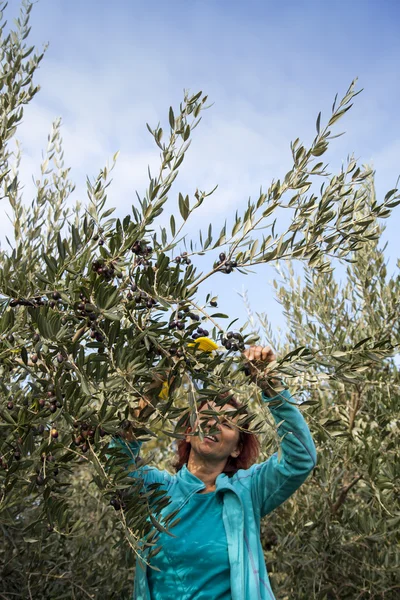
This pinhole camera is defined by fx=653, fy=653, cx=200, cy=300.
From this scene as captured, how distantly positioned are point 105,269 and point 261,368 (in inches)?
23.0

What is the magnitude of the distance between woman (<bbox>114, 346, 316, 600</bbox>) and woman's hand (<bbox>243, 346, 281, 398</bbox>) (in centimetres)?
19

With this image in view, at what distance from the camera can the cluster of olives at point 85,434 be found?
1914 mm

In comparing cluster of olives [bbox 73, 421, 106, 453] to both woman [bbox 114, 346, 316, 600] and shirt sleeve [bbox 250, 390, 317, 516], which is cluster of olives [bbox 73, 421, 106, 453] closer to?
woman [bbox 114, 346, 316, 600]

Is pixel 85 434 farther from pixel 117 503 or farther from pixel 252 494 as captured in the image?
pixel 252 494

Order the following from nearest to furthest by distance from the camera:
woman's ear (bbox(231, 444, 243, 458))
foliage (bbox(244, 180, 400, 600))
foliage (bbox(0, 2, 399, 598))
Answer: foliage (bbox(0, 2, 399, 598)), woman's ear (bbox(231, 444, 243, 458)), foliage (bbox(244, 180, 400, 600))

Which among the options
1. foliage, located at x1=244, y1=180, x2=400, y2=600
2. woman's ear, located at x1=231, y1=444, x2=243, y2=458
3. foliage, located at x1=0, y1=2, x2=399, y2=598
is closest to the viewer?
foliage, located at x1=0, y1=2, x2=399, y2=598

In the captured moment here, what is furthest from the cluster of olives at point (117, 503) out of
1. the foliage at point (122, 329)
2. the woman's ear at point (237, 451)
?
the woman's ear at point (237, 451)

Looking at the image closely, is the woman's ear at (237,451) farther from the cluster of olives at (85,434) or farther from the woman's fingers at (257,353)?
the cluster of olives at (85,434)

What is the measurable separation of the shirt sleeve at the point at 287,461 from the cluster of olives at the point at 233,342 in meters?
0.57

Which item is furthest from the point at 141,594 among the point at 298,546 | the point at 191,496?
the point at 298,546

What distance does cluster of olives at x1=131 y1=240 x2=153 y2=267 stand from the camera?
2.04m

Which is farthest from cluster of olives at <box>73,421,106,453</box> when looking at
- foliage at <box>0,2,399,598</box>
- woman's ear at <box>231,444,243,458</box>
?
woman's ear at <box>231,444,243,458</box>

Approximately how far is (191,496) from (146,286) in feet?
3.91

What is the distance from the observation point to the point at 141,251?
206 cm
